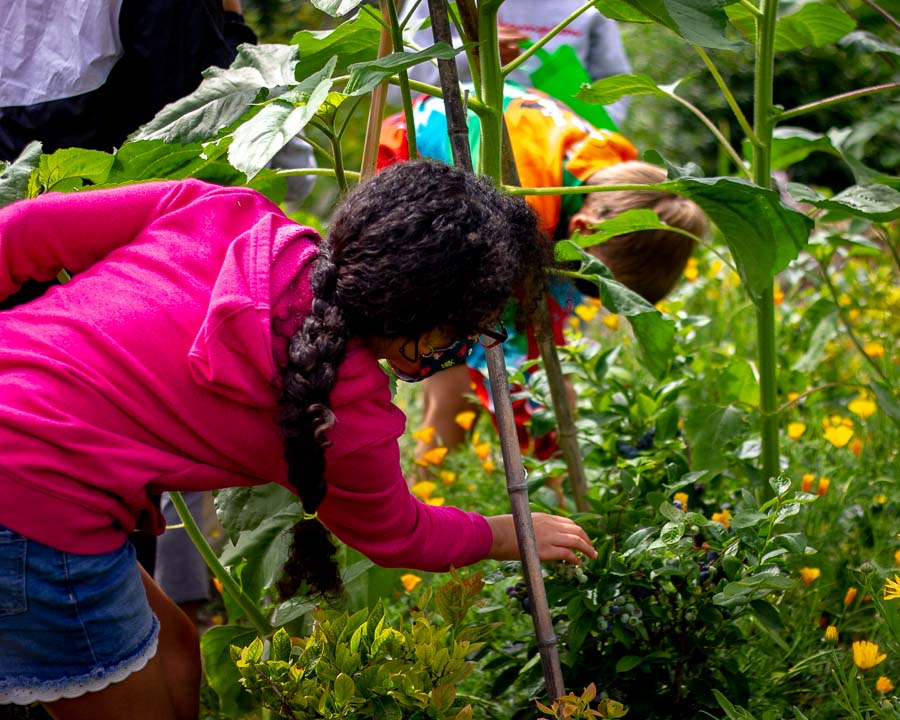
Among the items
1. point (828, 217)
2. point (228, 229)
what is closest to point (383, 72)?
point (228, 229)

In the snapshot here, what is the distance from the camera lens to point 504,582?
1.48 metres

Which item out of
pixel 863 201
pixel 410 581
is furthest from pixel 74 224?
pixel 863 201

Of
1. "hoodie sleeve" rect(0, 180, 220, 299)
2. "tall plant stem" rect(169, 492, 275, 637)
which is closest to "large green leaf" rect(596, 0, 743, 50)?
"hoodie sleeve" rect(0, 180, 220, 299)

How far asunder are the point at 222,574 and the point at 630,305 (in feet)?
2.18

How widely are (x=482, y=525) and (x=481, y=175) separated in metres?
0.43

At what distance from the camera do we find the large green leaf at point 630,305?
149cm

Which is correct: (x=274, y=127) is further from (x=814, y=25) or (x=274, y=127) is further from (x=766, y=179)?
(x=814, y=25)

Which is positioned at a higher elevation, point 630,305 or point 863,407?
point 630,305

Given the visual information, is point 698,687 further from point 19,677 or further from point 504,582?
point 19,677

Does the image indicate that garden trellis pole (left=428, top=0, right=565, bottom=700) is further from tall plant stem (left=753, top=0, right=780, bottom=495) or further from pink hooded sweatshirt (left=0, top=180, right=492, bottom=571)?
tall plant stem (left=753, top=0, right=780, bottom=495)

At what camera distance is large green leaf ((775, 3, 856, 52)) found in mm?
1788

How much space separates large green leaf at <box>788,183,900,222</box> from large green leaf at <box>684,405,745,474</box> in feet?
1.15

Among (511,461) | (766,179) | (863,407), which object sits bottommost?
(863,407)

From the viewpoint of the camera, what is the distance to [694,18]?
1.18m
